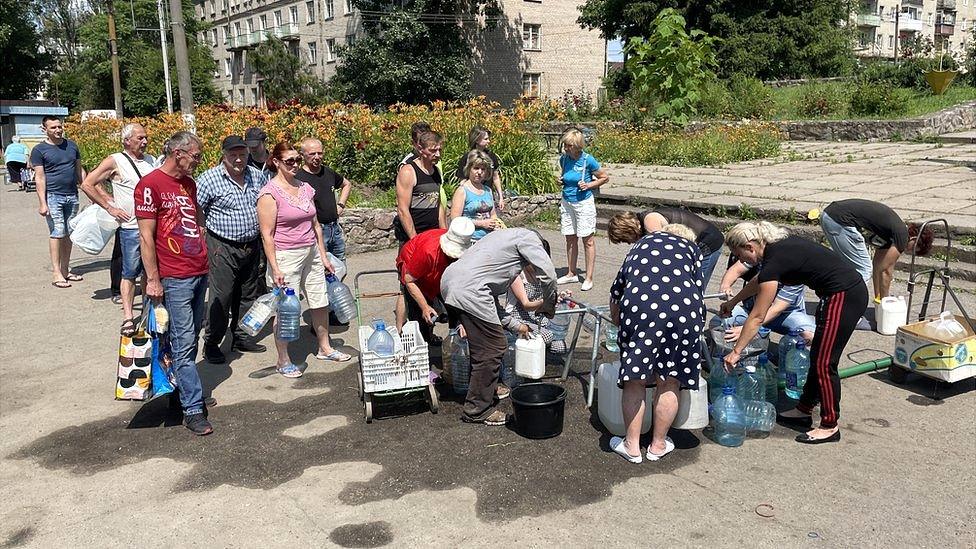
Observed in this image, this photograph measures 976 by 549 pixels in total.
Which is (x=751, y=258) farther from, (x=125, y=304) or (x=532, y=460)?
(x=125, y=304)

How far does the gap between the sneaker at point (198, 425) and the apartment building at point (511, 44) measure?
4121 centimetres

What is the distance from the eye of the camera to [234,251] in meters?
6.21

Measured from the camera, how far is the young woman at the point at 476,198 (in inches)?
250

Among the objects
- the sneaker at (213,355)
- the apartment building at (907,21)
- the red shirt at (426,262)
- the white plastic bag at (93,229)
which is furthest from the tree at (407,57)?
the apartment building at (907,21)

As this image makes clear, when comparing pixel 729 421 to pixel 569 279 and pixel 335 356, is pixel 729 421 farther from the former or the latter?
pixel 569 279

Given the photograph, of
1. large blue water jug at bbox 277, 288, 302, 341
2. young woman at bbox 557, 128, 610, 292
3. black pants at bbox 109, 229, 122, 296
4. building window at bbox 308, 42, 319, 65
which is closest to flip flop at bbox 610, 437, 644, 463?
large blue water jug at bbox 277, 288, 302, 341

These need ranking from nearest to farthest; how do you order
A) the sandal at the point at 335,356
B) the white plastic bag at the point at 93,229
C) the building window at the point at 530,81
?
the sandal at the point at 335,356 < the white plastic bag at the point at 93,229 < the building window at the point at 530,81

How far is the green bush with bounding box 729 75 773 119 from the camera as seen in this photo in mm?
23875

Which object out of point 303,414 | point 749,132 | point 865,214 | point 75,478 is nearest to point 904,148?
point 749,132

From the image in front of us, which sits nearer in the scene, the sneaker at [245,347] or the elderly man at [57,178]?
the sneaker at [245,347]

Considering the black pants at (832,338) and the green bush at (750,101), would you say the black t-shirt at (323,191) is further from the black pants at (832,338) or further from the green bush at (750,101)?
the green bush at (750,101)

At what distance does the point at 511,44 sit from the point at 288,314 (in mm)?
44533

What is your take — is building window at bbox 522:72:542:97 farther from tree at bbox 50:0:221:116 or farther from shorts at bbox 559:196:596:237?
shorts at bbox 559:196:596:237

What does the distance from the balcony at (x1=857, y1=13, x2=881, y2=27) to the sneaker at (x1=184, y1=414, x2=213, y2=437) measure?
244 feet
